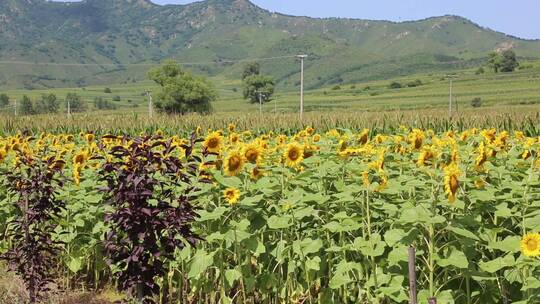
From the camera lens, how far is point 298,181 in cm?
484

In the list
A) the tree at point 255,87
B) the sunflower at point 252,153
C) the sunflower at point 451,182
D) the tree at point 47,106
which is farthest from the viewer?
the tree at point 255,87

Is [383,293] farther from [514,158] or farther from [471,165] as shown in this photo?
[514,158]

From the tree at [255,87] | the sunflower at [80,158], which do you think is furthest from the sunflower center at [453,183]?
the tree at [255,87]

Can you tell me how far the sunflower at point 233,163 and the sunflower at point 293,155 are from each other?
0.42m

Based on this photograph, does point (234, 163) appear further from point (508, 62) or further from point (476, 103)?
point (508, 62)

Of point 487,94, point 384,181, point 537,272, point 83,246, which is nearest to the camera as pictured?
point 537,272

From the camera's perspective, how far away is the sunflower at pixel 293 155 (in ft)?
16.2

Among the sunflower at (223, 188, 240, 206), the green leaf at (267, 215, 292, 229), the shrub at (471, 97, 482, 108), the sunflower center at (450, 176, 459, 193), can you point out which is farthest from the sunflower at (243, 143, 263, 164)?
the shrub at (471, 97, 482, 108)

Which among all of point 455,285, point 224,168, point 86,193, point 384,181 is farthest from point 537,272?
point 86,193

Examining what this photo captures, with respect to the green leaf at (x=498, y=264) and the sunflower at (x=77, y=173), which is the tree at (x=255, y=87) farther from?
the green leaf at (x=498, y=264)

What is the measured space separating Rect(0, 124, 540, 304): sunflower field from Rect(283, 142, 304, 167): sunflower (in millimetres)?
11

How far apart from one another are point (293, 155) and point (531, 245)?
2003 millimetres

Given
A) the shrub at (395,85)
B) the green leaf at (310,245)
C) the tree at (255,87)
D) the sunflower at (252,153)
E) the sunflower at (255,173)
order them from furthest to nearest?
the tree at (255,87) < the shrub at (395,85) < the sunflower at (255,173) < the sunflower at (252,153) < the green leaf at (310,245)

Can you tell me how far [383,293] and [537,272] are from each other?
0.89 metres
